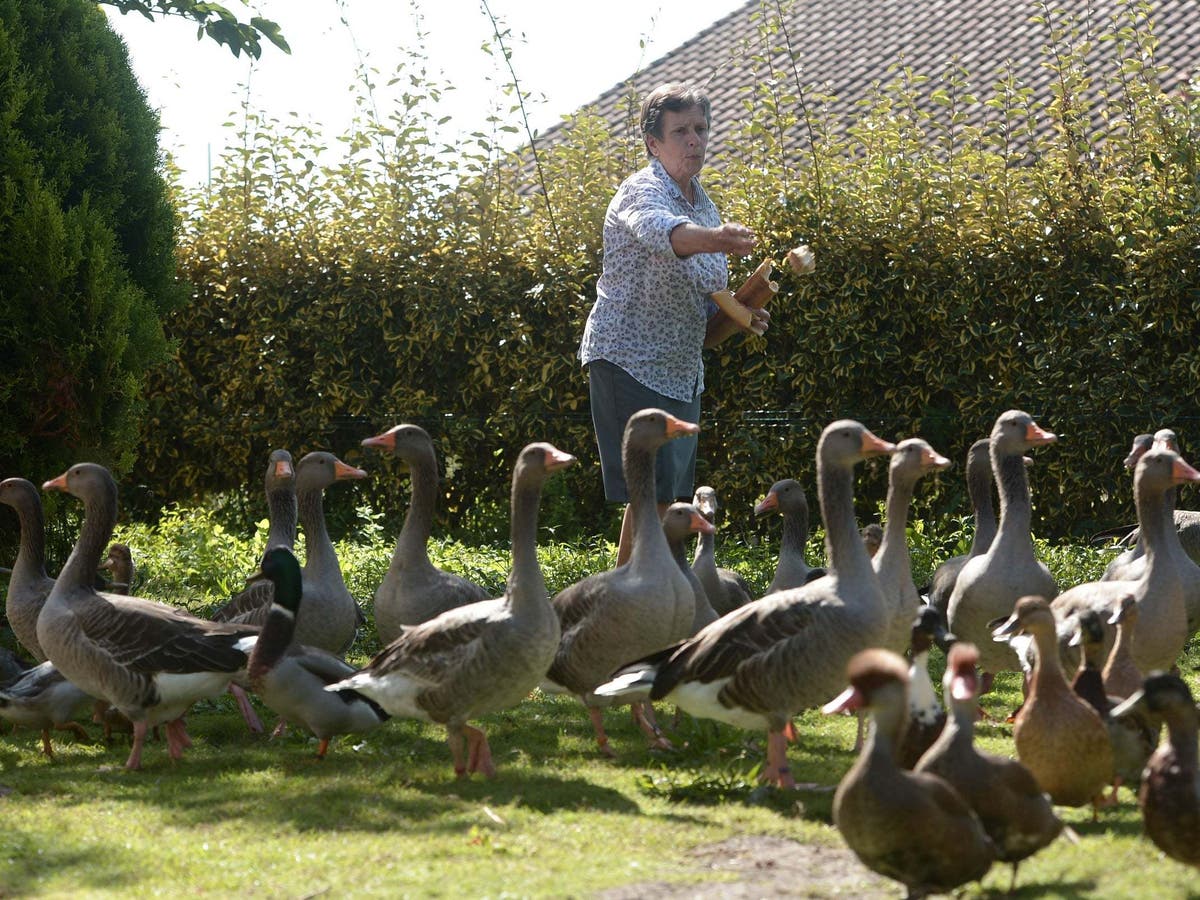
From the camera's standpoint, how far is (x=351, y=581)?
11.7 m

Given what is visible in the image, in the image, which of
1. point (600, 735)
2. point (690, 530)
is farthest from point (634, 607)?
point (690, 530)

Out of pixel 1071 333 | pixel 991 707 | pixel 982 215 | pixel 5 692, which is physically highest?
pixel 982 215

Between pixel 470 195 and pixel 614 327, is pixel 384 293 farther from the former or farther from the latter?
pixel 614 327

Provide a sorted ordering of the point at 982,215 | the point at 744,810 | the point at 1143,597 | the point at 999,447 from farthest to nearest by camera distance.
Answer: the point at 982,215 → the point at 999,447 → the point at 1143,597 → the point at 744,810

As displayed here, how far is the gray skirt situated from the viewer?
8.42 meters

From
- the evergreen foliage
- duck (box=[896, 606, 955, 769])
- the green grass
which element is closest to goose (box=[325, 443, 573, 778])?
the green grass

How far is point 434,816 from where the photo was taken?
19.5 feet

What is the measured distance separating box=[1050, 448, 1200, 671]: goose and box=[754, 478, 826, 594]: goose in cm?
170

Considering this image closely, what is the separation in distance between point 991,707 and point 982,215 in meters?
5.73

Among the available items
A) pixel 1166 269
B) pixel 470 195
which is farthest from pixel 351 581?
pixel 1166 269

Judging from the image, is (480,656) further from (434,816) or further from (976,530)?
(976,530)

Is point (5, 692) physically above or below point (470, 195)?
below

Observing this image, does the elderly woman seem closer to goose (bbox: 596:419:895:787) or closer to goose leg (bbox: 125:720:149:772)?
goose (bbox: 596:419:895:787)

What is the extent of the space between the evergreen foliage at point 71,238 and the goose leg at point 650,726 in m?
4.56
